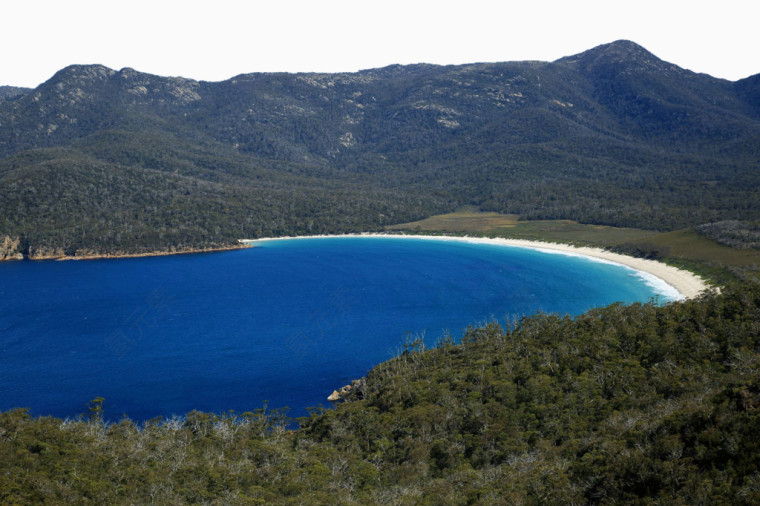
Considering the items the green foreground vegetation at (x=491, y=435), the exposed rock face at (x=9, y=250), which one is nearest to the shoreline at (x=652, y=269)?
the green foreground vegetation at (x=491, y=435)

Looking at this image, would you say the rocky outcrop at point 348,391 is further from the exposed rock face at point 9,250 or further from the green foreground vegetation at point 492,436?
the exposed rock face at point 9,250

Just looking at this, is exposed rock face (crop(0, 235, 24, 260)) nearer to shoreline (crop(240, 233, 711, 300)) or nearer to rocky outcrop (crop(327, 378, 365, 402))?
rocky outcrop (crop(327, 378, 365, 402))

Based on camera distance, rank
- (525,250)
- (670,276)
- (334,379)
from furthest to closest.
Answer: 1. (525,250)
2. (670,276)
3. (334,379)

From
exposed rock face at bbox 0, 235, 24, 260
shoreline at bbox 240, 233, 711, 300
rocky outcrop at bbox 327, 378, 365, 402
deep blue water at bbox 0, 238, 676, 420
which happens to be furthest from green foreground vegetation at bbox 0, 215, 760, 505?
exposed rock face at bbox 0, 235, 24, 260

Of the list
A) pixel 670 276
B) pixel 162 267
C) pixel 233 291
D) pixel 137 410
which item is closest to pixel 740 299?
pixel 670 276

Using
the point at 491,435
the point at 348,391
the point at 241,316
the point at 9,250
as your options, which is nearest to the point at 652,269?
the point at 241,316

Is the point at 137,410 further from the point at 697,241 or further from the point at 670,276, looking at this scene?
the point at 697,241

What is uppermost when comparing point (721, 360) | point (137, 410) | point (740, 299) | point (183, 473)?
point (740, 299)
